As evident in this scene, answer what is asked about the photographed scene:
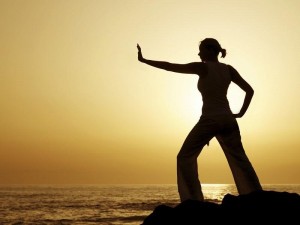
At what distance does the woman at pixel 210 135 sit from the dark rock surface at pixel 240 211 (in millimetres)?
658

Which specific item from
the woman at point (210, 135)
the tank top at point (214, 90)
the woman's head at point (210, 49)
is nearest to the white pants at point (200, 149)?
the woman at point (210, 135)

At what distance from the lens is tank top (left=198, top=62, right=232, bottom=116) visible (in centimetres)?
574

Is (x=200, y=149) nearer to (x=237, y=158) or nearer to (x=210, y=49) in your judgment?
(x=237, y=158)

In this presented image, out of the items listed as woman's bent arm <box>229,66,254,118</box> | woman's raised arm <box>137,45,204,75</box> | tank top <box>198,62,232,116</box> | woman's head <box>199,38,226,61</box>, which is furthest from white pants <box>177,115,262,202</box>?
woman's head <box>199,38,226,61</box>

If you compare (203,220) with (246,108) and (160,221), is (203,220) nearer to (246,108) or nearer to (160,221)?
(160,221)

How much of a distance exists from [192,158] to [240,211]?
121cm

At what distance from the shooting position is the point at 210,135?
5.69 m

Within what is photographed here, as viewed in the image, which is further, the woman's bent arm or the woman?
the woman's bent arm

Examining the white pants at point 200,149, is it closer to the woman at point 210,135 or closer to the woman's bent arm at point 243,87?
the woman at point 210,135

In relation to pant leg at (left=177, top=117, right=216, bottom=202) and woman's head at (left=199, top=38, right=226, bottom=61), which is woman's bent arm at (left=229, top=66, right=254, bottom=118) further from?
pant leg at (left=177, top=117, right=216, bottom=202)

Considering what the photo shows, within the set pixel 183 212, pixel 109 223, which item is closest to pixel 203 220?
pixel 183 212

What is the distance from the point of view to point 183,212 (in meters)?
4.86

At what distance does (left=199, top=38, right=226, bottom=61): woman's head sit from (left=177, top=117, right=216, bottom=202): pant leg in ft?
2.76

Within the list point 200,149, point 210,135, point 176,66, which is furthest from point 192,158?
point 176,66
